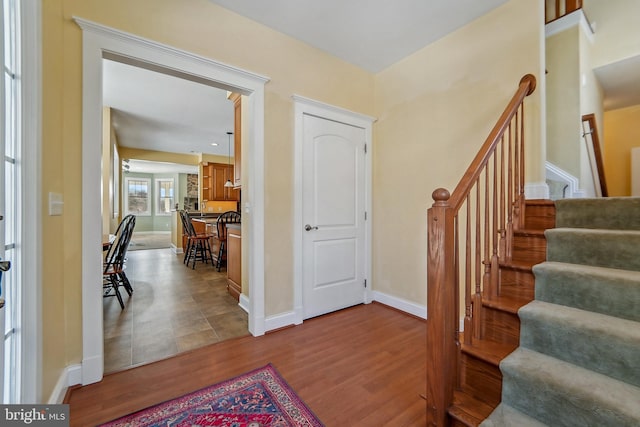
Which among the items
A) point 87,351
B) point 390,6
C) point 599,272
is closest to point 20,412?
point 87,351

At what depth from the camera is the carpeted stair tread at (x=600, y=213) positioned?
159cm

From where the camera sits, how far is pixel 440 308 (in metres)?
1.26

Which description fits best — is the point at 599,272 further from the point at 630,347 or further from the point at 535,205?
the point at 535,205

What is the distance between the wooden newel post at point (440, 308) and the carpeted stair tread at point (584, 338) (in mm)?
437

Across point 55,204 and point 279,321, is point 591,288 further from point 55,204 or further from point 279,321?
point 55,204

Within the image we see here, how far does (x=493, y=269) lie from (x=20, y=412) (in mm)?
2411

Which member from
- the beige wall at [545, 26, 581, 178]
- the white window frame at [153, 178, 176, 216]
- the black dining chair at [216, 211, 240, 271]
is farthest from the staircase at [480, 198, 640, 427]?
the white window frame at [153, 178, 176, 216]

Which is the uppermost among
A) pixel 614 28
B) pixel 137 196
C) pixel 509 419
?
pixel 614 28

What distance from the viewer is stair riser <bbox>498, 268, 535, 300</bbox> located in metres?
1.55

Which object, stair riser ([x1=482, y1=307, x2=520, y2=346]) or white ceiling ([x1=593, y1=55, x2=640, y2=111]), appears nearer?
stair riser ([x1=482, y1=307, x2=520, y2=346])

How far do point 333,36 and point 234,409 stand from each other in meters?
3.11

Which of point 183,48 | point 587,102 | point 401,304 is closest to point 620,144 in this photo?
point 587,102

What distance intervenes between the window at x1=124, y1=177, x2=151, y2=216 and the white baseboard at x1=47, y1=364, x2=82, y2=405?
10992 millimetres

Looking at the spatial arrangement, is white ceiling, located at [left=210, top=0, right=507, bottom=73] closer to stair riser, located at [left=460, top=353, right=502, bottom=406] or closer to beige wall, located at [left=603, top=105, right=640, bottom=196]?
stair riser, located at [left=460, top=353, right=502, bottom=406]
